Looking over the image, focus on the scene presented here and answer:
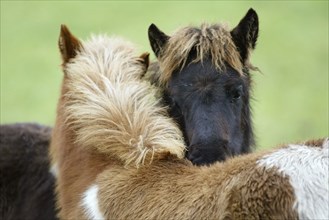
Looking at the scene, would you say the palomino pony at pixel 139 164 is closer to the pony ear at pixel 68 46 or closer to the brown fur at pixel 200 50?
the pony ear at pixel 68 46

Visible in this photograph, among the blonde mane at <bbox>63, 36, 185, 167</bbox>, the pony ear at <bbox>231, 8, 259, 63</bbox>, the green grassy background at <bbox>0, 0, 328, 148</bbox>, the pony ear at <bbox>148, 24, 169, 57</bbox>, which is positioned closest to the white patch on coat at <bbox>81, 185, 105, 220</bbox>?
the blonde mane at <bbox>63, 36, 185, 167</bbox>

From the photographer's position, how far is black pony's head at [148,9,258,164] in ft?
17.4

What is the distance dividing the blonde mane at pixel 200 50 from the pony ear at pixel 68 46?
65 cm

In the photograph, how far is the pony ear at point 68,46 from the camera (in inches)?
215

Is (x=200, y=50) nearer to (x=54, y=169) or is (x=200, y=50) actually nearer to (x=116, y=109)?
(x=116, y=109)

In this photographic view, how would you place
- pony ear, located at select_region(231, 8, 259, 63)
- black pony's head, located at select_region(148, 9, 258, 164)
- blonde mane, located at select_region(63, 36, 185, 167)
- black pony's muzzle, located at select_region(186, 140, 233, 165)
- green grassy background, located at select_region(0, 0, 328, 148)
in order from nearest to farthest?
blonde mane, located at select_region(63, 36, 185, 167) < black pony's muzzle, located at select_region(186, 140, 233, 165) < black pony's head, located at select_region(148, 9, 258, 164) < pony ear, located at select_region(231, 8, 259, 63) < green grassy background, located at select_region(0, 0, 328, 148)

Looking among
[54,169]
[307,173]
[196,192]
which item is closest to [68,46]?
[54,169]

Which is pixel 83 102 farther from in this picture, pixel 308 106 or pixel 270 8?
pixel 270 8

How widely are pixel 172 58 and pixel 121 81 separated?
2.12ft

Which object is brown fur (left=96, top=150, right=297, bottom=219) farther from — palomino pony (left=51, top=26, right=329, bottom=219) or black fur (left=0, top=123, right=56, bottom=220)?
black fur (left=0, top=123, right=56, bottom=220)

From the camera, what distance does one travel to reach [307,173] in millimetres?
3793

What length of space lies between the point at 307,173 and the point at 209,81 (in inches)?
71.6

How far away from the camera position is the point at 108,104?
16.2ft

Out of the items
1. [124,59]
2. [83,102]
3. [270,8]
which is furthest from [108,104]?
[270,8]
